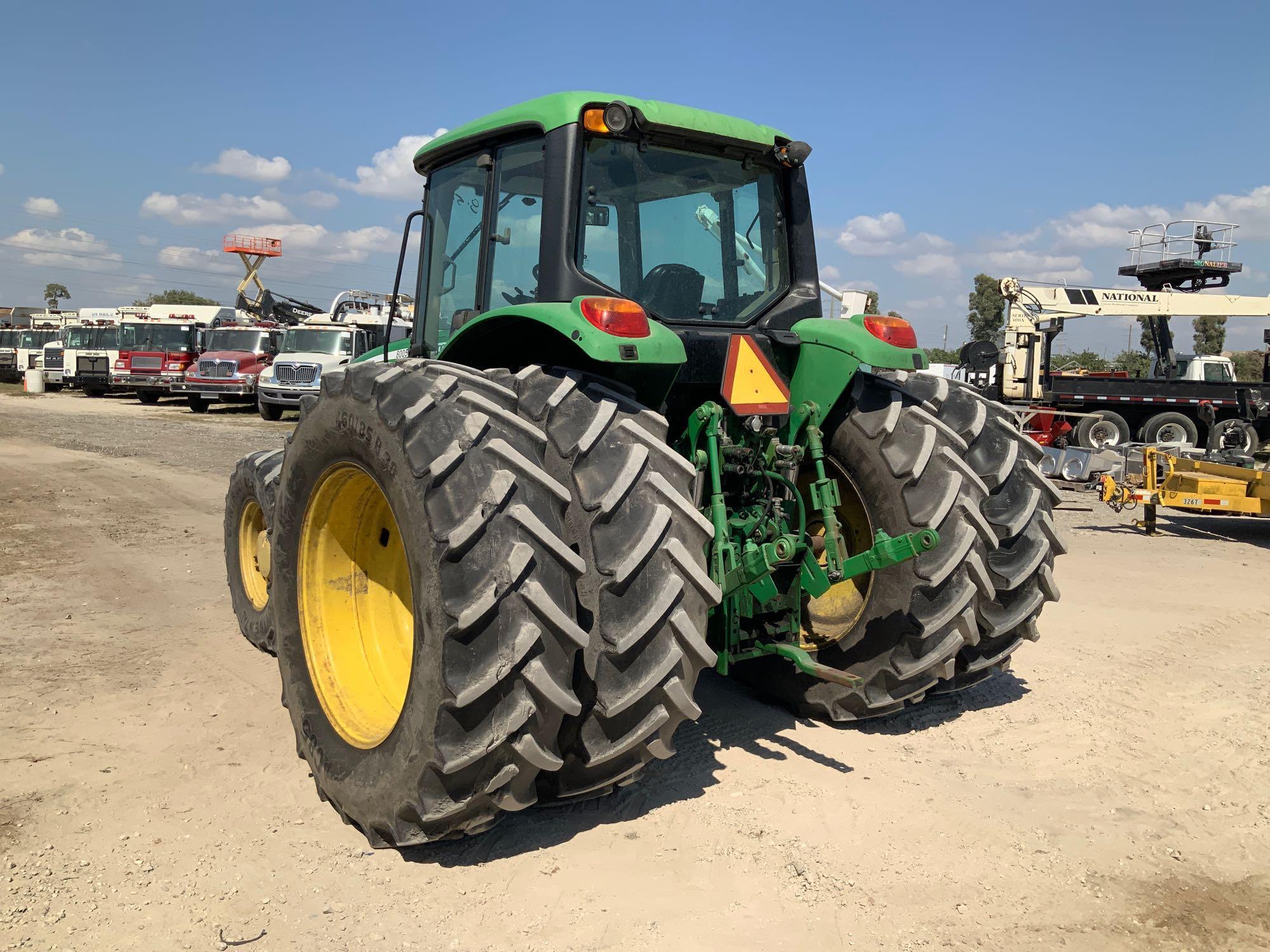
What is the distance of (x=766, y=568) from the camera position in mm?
3469

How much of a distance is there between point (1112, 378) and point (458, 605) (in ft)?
63.4

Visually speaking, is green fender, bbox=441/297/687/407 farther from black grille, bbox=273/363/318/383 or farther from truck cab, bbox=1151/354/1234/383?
truck cab, bbox=1151/354/1234/383

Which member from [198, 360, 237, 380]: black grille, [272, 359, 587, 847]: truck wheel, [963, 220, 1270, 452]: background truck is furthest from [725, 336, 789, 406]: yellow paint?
[198, 360, 237, 380]: black grille

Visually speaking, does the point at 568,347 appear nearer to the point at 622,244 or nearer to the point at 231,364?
the point at 622,244

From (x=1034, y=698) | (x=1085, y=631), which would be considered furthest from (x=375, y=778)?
(x=1085, y=631)

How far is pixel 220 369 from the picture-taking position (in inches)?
944

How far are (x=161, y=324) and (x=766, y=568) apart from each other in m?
27.7

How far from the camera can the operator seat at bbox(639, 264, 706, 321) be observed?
3.94 metres

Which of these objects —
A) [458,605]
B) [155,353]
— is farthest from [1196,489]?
[155,353]

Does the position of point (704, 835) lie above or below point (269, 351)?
below

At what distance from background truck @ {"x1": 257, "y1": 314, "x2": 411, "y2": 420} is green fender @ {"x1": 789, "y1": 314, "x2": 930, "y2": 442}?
1791cm

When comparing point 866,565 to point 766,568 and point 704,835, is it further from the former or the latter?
point 704,835

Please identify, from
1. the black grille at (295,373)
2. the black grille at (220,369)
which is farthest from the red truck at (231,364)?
the black grille at (295,373)

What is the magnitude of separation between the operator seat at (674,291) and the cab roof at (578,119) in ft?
1.84
